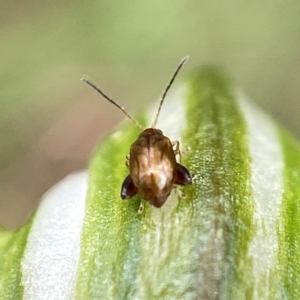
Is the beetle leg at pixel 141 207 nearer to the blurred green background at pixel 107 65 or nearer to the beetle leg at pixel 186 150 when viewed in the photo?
the beetle leg at pixel 186 150

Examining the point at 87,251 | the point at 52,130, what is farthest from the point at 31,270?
the point at 52,130

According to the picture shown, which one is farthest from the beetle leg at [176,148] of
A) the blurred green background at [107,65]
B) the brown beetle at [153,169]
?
the blurred green background at [107,65]

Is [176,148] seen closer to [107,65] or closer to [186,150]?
[186,150]

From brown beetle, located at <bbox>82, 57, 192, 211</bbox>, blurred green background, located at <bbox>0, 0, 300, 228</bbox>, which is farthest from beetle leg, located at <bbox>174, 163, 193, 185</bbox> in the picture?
blurred green background, located at <bbox>0, 0, 300, 228</bbox>

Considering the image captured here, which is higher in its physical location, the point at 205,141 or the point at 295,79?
the point at 295,79

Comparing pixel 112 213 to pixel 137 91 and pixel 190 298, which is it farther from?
pixel 137 91

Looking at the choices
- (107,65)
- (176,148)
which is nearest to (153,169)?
(176,148)
